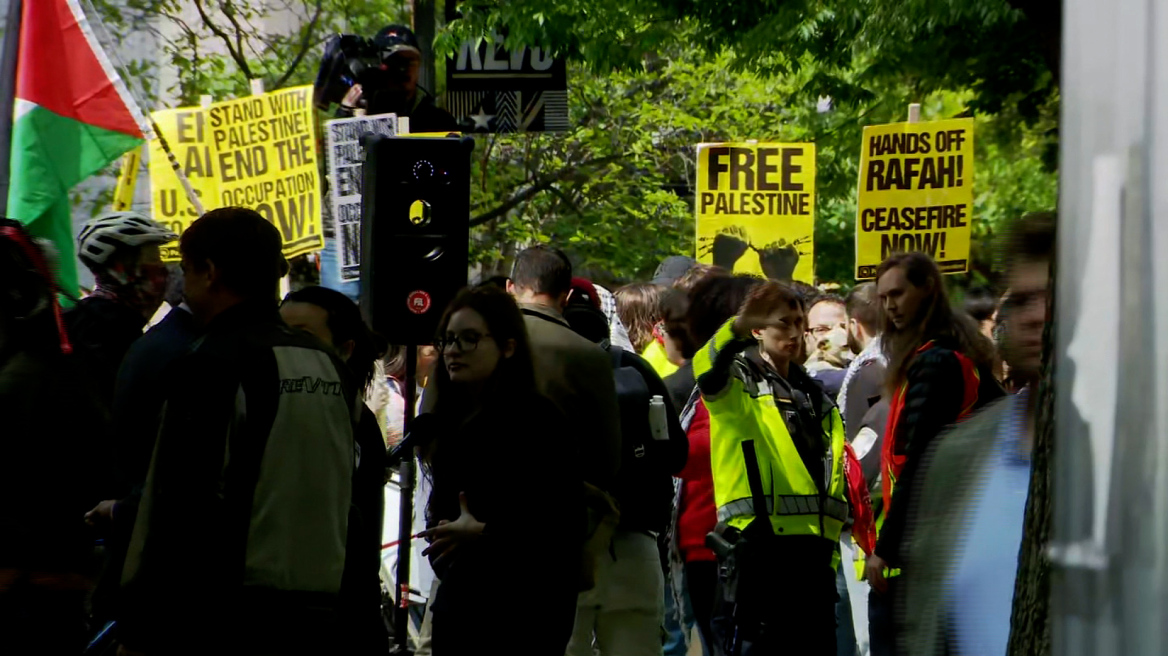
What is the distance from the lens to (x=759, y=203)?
15703mm

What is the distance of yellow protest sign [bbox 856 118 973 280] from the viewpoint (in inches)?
568

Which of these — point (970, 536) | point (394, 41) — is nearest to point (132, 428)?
point (970, 536)

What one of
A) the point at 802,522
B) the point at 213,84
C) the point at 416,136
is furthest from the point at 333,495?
the point at 213,84

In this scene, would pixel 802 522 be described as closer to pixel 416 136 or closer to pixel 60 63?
pixel 416 136

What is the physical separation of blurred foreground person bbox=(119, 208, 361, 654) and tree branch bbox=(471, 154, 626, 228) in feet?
60.8

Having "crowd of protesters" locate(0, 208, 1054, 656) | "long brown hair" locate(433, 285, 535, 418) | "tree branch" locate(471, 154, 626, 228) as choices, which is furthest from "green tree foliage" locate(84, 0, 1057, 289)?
"long brown hair" locate(433, 285, 535, 418)

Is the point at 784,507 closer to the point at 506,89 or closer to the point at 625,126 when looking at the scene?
the point at 506,89

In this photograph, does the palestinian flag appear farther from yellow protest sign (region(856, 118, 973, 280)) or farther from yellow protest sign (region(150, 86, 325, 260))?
yellow protest sign (region(856, 118, 973, 280))

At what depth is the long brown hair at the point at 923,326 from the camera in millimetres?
6711

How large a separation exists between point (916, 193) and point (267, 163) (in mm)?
4953

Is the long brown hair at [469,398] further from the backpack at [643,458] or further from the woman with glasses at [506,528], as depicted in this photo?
the backpack at [643,458]

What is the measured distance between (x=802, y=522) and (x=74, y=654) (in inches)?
119

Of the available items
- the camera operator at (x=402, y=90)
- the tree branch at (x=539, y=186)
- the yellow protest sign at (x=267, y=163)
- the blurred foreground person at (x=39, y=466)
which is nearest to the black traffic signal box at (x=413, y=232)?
the camera operator at (x=402, y=90)

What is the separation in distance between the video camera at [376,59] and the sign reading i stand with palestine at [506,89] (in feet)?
6.54
